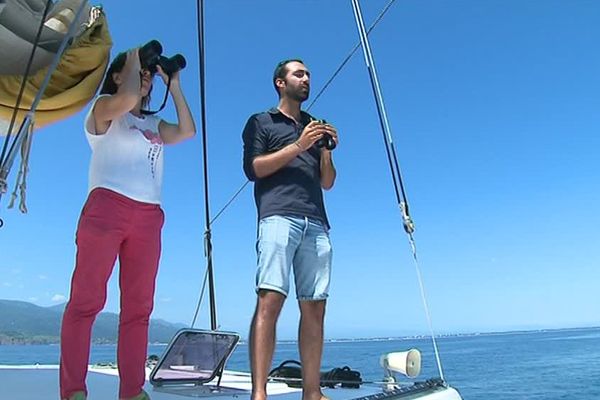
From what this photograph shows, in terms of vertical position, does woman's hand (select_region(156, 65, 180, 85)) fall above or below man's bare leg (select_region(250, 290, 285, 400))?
above

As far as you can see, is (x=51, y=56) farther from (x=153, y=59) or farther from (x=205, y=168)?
(x=205, y=168)

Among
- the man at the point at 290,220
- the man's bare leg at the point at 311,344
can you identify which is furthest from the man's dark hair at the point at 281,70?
the man's bare leg at the point at 311,344

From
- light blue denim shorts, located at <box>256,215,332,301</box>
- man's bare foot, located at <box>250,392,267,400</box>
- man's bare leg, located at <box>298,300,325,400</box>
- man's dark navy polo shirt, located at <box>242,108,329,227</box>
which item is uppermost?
man's dark navy polo shirt, located at <box>242,108,329,227</box>

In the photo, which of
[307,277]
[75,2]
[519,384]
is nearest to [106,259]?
[307,277]

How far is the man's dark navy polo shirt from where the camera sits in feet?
8.27

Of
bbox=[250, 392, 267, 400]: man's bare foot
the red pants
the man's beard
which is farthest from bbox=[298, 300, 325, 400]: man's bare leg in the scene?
the man's beard

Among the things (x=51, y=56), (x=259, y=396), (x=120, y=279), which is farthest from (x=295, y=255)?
(x=51, y=56)

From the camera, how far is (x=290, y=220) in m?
2.46

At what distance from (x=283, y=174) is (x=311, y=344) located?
2.57ft

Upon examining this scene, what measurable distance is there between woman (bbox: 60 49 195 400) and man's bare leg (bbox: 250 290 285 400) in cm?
47

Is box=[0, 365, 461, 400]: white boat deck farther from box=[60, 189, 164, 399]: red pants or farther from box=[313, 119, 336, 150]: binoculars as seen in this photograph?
box=[313, 119, 336, 150]: binoculars

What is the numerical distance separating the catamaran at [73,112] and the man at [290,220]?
47 centimetres

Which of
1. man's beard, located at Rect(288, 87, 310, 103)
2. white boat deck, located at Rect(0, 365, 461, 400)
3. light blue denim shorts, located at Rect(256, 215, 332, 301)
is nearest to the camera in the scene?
light blue denim shorts, located at Rect(256, 215, 332, 301)

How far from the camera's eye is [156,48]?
244 cm
